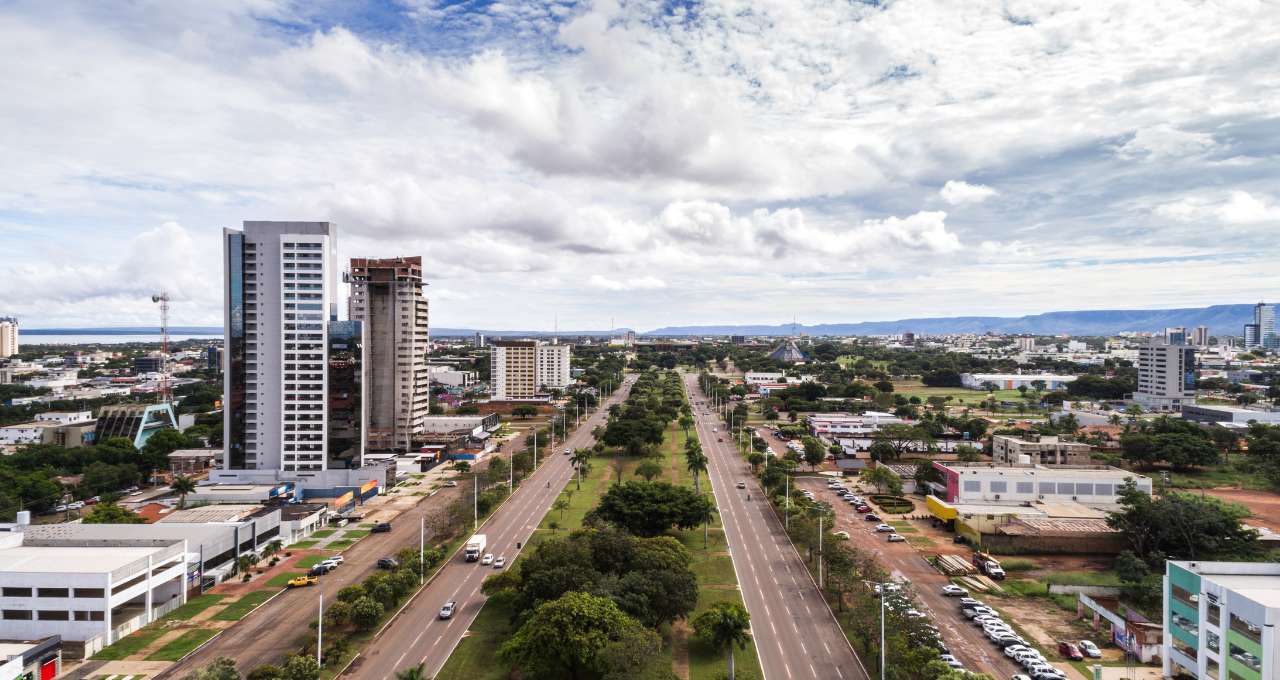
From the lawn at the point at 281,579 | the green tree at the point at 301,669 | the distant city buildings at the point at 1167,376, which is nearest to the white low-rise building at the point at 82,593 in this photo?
the lawn at the point at 281,579

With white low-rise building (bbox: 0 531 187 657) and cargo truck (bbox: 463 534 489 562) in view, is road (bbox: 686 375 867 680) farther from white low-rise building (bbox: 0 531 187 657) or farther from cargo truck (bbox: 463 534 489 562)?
white low-rise building (bbox: 0 531 187 657)

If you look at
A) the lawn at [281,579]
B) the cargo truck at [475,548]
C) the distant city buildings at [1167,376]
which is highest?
the distant city buildings at [1167,376]

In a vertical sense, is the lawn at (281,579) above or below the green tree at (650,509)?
below

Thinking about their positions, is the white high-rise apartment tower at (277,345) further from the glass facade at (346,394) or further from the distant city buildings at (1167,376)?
the distant city buildings at (1167,376)

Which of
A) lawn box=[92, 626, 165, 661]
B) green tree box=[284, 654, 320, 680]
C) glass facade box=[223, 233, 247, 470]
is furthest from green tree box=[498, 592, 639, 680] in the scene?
glass facade box=[223, 233, 247, 470]

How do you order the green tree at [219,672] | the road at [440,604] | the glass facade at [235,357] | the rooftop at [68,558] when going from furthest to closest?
the glass facade at [235,357], the rooftop at [68,558], the road at [440,604], the green tree at [219,672]

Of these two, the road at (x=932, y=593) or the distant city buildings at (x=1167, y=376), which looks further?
the distant city buildings at (x=1167, y=376)
